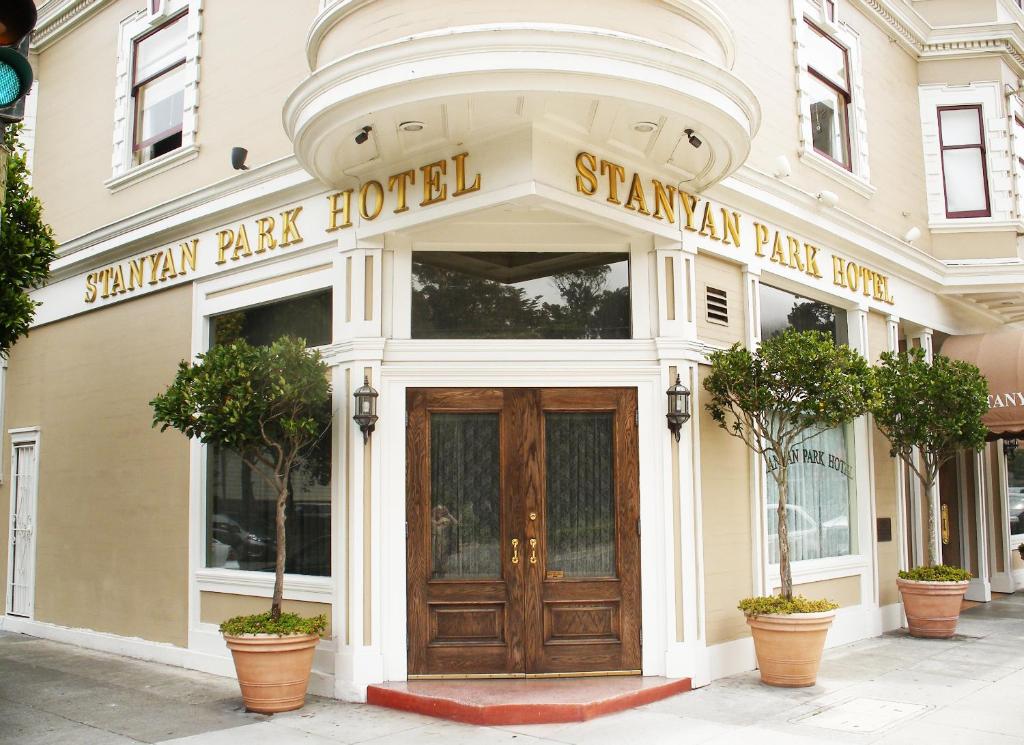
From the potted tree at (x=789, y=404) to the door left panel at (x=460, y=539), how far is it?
205 centimetres

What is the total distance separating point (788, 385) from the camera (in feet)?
26.4

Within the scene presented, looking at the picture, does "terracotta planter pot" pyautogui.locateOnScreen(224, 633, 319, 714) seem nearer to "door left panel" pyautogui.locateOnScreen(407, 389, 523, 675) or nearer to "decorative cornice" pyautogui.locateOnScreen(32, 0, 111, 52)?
"door left panel" pyautogui.locateOnScreen(407, 389, 523, 675)

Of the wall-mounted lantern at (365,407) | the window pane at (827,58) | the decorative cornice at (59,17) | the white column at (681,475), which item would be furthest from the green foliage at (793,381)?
the decorative cornice at (59,17)

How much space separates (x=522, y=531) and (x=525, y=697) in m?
1.38

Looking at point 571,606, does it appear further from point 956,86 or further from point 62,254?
point 956,86

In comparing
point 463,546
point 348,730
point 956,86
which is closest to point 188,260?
point 463,546

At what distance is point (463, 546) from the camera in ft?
26.1

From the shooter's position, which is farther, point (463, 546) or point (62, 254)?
point (62, 254)

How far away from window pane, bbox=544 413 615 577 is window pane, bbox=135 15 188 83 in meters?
6.33

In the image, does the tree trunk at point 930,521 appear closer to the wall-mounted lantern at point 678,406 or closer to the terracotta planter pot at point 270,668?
the wall-mounted lantern at point 678,406

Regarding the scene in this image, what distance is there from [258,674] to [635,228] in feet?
15.6

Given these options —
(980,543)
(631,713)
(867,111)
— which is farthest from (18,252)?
(980,543)

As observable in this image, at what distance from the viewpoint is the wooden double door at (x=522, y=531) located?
784 cm

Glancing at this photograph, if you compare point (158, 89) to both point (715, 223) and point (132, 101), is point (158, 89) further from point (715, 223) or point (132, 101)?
point (715, 223)
